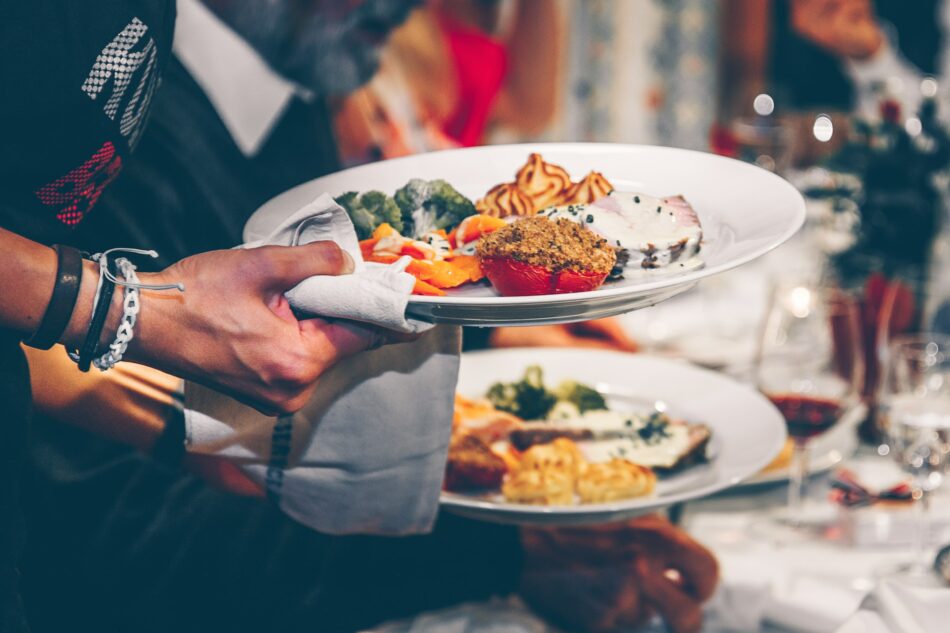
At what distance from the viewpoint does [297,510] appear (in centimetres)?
83

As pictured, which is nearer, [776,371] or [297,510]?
[297,510]

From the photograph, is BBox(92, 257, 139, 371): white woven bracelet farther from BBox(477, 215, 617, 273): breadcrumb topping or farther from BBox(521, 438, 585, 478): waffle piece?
BBox(521, 438, 585, 478): waffle piece

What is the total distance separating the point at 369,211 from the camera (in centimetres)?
77

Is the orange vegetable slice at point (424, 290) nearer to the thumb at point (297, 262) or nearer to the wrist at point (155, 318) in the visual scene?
the thumb at point (297, 262)

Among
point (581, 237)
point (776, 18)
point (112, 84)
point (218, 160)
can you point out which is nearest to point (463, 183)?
point (581, 237)

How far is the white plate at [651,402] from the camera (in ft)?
2.81

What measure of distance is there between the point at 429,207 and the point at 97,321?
275 mm

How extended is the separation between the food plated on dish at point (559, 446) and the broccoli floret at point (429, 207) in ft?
0.83

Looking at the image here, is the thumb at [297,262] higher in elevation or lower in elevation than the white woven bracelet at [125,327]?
higher

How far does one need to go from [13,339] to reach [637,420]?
24.3 inches

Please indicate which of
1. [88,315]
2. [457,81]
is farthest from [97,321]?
[457,81]

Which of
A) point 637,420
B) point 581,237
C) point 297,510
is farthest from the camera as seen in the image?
point 637,420

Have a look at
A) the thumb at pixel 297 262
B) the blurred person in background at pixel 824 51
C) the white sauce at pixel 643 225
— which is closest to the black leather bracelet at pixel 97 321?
the thumb at pixel 297 262

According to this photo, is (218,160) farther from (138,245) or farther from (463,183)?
(463,183)
